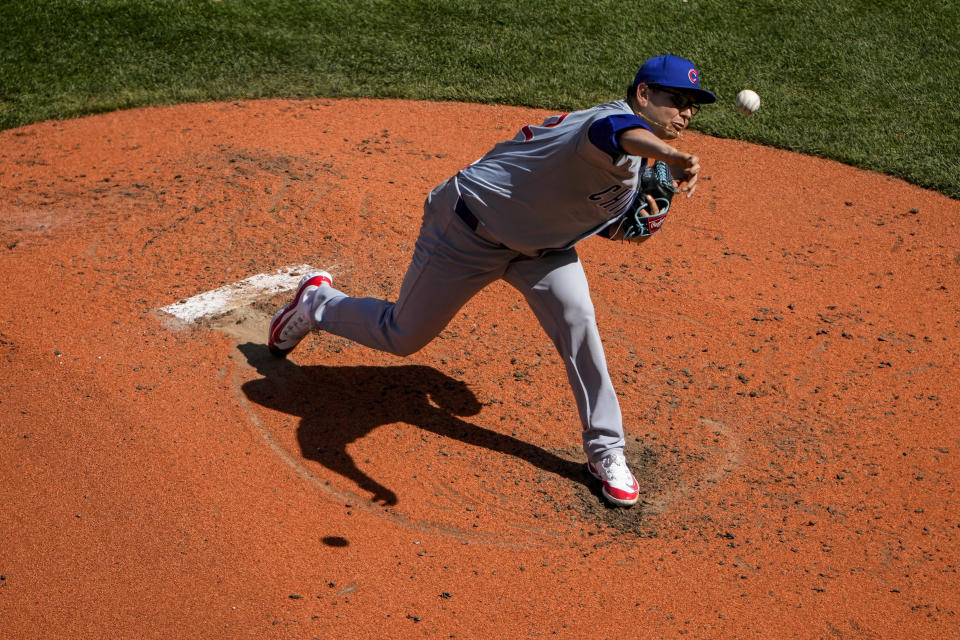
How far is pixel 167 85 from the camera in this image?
25.1ft

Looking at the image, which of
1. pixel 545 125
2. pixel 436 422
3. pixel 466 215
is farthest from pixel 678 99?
pixel 436 422

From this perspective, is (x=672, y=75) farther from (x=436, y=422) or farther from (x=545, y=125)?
(x=436, y=422)

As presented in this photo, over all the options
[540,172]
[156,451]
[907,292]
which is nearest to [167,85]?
[156,451]

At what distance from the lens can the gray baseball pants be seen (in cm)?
389

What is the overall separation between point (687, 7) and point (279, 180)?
16.6 feet

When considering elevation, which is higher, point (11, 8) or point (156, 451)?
point (11, 8)

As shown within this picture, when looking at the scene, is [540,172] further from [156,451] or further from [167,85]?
[167,85]

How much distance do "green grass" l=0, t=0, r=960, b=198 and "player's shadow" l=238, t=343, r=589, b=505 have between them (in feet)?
11.9

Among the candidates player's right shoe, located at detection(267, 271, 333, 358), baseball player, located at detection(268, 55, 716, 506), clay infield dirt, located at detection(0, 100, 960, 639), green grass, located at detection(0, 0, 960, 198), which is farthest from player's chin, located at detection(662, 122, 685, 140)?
green grass, located at detection(0, 0, 960, 198)

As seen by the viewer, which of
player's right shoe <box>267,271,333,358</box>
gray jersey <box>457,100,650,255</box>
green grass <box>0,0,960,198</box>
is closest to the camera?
gray jersey <box>457,100,650,255</box>

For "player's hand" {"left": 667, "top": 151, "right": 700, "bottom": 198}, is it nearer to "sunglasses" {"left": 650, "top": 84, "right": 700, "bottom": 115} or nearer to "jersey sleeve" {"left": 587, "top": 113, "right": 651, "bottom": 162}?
"jersey sleeve" {"left": 587, "top": 113, "right": 651, "bottom": 162}

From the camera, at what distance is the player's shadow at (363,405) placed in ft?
13.9

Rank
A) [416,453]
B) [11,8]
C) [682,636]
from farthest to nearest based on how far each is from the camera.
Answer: [11,8] → [416,453] → [682,636]

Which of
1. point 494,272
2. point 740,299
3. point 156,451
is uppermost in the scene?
point 494,272
